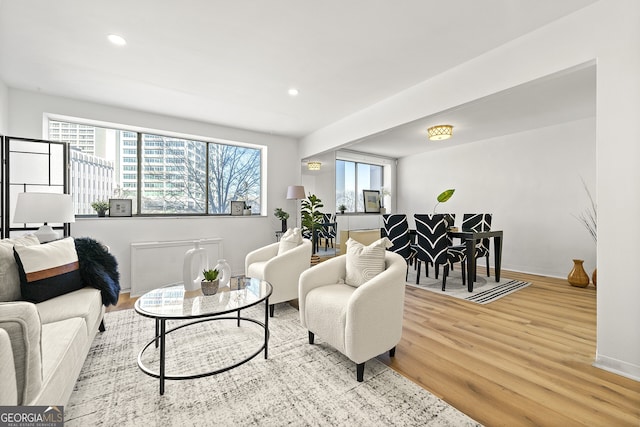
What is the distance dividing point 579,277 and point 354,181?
13.6 ft

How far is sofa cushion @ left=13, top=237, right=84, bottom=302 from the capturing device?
181cm

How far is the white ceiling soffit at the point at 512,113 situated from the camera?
9.96 feet

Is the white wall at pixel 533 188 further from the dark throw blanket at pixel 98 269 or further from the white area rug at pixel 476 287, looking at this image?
the dark throw blanket at pixel 98 269

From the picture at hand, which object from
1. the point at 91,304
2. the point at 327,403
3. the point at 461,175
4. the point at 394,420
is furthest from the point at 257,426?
the point at 461,175

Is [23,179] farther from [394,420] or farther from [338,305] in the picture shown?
[394,420]

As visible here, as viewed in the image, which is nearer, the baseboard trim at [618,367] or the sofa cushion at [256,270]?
the baseboard trim at [618,367]

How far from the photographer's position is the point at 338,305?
189 cm

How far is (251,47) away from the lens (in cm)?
247

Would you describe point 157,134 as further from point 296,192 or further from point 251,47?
point 251,47

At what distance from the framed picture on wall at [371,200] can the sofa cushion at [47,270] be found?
5.39 m

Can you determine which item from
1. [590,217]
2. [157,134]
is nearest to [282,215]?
[157,134]

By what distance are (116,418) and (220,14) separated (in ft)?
8.77

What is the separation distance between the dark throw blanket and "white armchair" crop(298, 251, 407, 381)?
1598 mm

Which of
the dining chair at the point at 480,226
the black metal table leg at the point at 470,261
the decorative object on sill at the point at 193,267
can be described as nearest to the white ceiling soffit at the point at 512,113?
the dining chair at the point at 480,226
